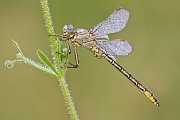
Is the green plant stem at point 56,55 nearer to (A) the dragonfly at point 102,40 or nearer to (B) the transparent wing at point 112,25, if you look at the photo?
(A) the dragonfly at point 102,40

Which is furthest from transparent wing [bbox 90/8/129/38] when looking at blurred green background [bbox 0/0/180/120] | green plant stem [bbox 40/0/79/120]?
blurred green background [bbox 0/0/180/120]

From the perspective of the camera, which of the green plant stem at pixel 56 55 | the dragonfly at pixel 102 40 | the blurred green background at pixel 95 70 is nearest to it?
the green plant stem at pixel 56 55

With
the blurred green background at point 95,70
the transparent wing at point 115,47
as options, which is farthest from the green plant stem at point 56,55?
the blurred green background at point 95,70

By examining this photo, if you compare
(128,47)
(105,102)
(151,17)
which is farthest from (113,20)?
(151,17)

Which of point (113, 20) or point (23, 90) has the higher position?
point (23, 90)

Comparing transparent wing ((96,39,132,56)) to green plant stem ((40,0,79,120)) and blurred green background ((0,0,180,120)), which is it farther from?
blurred green background ((0,0,180,120))

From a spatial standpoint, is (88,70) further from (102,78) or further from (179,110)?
(179,110)
